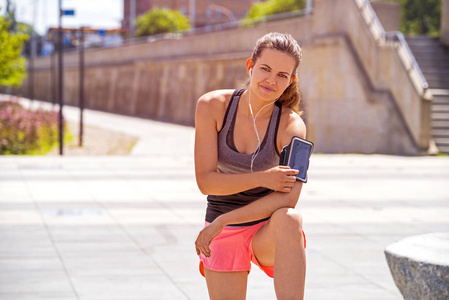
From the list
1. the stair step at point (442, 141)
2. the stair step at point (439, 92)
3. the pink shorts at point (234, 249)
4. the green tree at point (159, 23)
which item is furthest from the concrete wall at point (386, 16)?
the green tree at point (159, 23)

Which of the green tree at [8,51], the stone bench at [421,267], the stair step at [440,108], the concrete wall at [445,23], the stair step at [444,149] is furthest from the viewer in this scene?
the concrete wall at [445,23]

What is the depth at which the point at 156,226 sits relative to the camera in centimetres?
872

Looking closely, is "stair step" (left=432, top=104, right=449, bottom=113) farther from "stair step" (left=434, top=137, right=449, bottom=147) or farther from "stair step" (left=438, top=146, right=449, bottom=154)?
"stair step" (left=438, top=146, right=449, bottom=154)

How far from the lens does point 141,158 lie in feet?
56.6

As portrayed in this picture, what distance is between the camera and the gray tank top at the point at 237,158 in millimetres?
3287

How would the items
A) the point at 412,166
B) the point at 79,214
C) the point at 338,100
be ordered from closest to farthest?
the point at 79,214
the point at 412,166
the point at 338,100

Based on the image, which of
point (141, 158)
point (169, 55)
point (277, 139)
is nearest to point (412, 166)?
point (141, 158)

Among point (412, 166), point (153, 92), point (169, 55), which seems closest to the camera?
point (412, 166)

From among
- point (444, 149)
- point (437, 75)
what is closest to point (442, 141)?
point (444, 149)

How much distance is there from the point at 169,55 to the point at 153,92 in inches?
210

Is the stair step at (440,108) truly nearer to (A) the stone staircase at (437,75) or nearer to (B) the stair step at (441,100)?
(A) the stone staircase at (437,75)

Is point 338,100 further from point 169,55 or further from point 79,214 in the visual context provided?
point 169,55

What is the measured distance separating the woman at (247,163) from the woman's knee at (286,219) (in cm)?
4

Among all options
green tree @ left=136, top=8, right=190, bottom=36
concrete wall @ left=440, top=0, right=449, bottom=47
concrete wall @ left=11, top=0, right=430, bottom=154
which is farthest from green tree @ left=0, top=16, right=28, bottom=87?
green tree @ left=136, top=8, right=190, bottom=36
